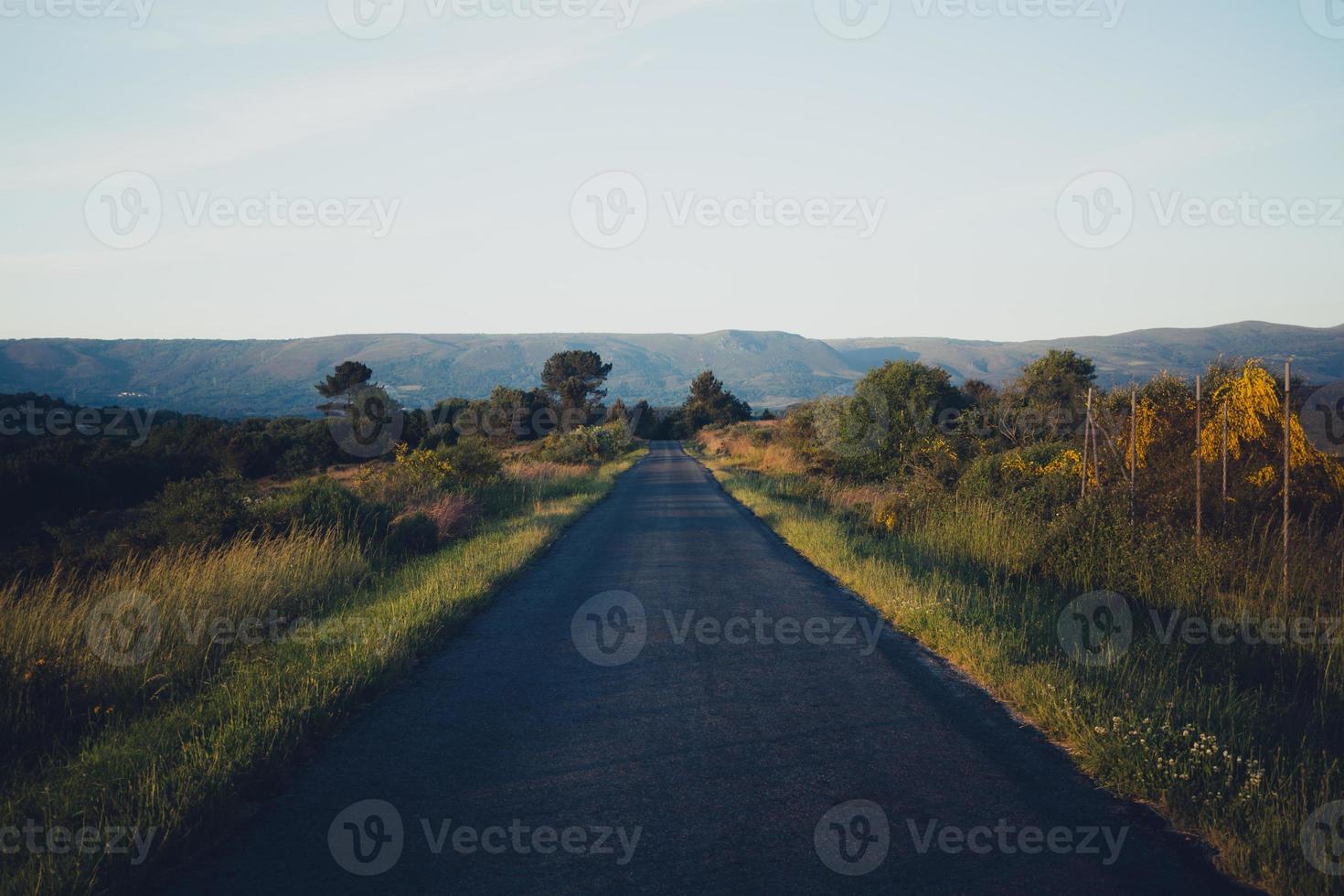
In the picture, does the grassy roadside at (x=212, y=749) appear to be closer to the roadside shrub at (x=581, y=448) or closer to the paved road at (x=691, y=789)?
the paved road at (x=691, y=789)

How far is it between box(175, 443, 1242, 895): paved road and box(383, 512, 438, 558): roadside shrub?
6327 mm

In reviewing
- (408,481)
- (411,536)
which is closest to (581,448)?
(408,481)

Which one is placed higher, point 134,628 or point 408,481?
point 134,628

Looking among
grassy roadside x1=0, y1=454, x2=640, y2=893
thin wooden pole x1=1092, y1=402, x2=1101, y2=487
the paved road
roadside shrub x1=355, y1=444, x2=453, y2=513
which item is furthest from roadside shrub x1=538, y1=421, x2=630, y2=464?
the paved road

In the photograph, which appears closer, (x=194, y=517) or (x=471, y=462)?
(x=194, y=517)

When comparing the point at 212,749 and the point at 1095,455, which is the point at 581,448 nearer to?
the point at 1095,455

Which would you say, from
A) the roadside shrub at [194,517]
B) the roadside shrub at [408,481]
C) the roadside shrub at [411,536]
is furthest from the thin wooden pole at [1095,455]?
the roadside shrub at [194,517]

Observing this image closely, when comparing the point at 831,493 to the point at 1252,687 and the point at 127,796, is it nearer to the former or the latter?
the point at 1252,687

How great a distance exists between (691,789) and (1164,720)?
2995 millimetres

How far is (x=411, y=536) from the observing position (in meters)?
14.0

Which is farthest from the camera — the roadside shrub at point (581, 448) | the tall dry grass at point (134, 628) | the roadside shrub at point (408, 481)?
the roadside shrub at point (581, 448)

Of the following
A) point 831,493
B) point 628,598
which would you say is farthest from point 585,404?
point 628,598

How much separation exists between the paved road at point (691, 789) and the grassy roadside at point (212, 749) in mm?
219

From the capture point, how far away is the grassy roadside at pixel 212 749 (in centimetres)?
349
